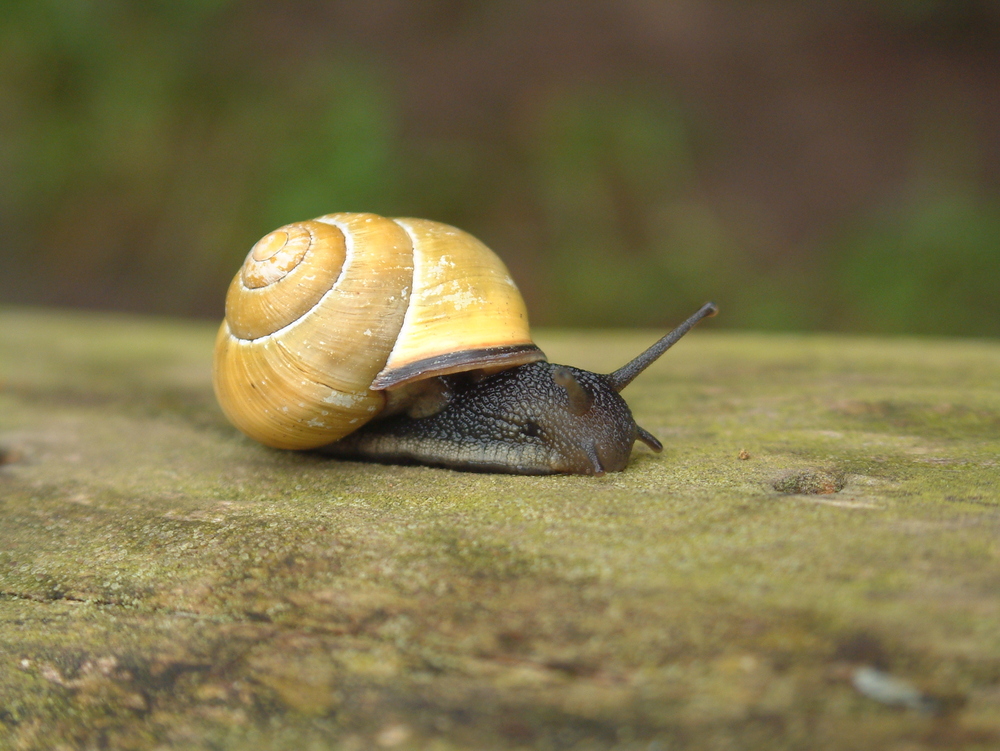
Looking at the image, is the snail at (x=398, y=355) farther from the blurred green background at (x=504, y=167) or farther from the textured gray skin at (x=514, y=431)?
the blurred green background at (x=504, y=167)

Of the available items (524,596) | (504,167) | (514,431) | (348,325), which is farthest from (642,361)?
(504,167)

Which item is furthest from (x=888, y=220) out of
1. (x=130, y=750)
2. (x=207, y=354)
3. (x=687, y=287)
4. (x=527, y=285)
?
(x=130, y=750)

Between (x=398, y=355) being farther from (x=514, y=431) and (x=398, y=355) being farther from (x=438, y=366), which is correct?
(x=514, y=431)

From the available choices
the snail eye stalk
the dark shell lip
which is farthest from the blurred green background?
the dark shell lip

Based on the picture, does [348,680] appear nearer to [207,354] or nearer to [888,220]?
[207,354]

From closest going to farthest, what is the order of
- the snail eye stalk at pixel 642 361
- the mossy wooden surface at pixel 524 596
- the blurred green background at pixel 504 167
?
the mossy wooden surface at pixel 524 596 < the snail eye stalk at pixel 642 361 < the blurred green background at pixel 504 167

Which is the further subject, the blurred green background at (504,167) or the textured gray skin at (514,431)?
the blurred green background at (504,167)

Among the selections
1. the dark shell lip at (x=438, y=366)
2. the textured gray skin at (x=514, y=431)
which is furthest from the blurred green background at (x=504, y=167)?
the dark shell lip at (x=438, y=366)
